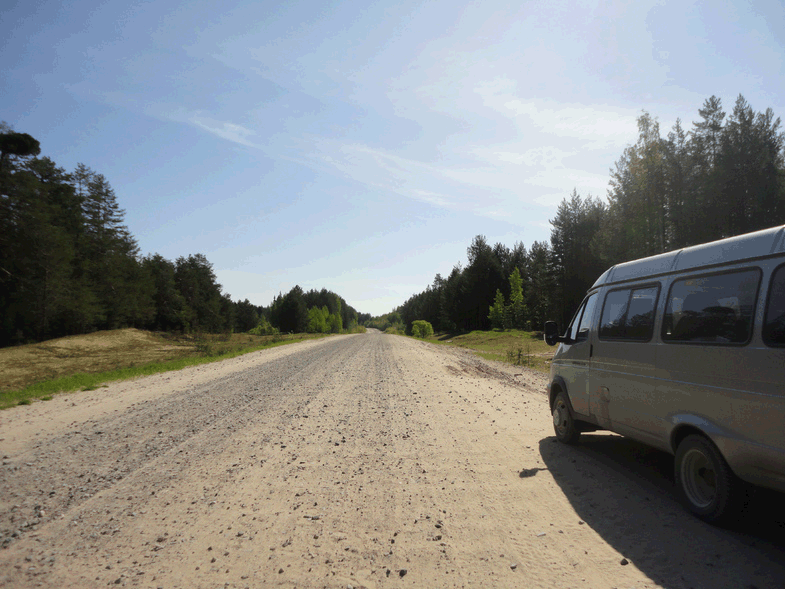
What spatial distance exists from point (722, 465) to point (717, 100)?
117 feet

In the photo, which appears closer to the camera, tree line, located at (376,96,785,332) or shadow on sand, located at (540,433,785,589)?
shadow on sand, located at (540,433,785,589)

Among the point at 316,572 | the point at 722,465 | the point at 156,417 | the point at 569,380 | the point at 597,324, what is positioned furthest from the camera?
the point at 156,417

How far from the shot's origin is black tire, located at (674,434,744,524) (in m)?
3.56

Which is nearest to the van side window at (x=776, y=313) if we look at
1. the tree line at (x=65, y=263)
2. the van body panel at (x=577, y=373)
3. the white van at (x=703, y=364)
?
the white van at (x=703, y=364)

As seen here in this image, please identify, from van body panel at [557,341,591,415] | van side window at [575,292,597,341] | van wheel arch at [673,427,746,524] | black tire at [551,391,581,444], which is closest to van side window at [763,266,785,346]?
van wheel arch at [673,427,746,524]

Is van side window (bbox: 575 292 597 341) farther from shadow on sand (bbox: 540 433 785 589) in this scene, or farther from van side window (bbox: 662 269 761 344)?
shadow on sand (bbox: 540 433 785 589)

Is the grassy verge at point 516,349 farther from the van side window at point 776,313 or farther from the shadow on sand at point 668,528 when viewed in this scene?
the van side window at point 776,313

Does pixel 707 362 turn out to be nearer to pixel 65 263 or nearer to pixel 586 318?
pixel 586 318

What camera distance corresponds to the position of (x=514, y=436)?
23.0 ft

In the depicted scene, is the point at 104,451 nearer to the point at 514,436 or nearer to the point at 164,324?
the point at 514,436

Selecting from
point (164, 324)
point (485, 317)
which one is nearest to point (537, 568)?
point (485, 317)

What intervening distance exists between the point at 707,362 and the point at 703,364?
0.06m

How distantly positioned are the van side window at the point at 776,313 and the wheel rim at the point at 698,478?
1.31 m

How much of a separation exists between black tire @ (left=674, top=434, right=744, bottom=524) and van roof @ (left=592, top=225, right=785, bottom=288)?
69.4 inches
